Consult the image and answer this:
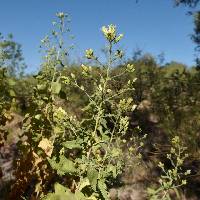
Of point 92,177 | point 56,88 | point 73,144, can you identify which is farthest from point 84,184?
point 56,88

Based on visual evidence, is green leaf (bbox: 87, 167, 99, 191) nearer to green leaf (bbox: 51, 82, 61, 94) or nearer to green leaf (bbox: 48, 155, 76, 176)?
green leaf (bbox: 48, 155, 76, 176)

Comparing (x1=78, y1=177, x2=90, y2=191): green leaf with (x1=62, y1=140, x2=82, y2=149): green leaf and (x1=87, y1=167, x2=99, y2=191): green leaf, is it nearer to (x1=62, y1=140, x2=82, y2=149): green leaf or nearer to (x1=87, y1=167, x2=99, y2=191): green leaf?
(x1=87, y1=167, x2=99, y2=191): green leaf

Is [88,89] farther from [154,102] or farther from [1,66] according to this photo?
[1,66]

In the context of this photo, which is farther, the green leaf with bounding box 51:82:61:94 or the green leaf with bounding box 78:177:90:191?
the green leaf with bounding box 51:82:61:94

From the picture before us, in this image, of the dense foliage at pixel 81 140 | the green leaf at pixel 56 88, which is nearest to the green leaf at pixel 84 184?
the dense foliage at pixel 81 140

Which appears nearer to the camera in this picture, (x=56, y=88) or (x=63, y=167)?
(x=63, y=167)

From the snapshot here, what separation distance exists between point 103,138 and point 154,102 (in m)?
14.0

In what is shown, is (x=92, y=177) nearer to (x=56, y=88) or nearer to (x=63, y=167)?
(x=63, y=167)

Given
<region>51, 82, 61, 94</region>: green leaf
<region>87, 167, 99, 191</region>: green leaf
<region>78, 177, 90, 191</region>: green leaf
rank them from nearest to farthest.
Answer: <region>87, 167, 99, 191</region>: green leaf → <region>78, 177, 90, 191</region>: green leaf → <region>51, 82, 61, 94</region>: green leaf

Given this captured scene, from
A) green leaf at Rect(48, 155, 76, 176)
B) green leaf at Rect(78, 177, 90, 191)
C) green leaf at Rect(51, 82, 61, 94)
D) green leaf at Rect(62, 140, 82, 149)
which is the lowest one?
green leaf at Rect(78, 177, 90, 191)

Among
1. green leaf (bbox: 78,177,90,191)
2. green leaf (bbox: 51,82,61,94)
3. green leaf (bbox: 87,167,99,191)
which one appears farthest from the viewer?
green leaf (bbox: 51,82,61,94)

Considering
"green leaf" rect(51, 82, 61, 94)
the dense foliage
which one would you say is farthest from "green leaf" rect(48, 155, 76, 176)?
"green leaf" rect(51, 82, 61, 94)

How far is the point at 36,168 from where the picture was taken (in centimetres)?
542

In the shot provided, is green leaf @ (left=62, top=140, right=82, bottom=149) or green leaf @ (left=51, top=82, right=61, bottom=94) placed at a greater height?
green leaf @ (left=51, top=82, right=61, bottom=94)
